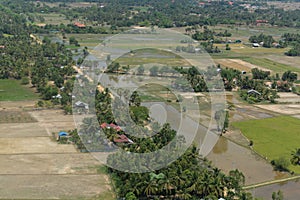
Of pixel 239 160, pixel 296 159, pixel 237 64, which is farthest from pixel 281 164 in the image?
pixel 237 64

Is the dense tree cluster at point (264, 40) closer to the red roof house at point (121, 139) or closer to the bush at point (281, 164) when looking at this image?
the bush at point (281, 164)

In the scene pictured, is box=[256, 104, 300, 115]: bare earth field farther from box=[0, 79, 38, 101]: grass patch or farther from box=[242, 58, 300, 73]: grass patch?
box=[0, 79, 38, 101]: grass patch

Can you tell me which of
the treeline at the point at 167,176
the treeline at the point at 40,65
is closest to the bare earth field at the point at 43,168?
the treeline at the point at 167,176

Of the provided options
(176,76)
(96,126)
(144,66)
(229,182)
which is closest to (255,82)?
(176,76)

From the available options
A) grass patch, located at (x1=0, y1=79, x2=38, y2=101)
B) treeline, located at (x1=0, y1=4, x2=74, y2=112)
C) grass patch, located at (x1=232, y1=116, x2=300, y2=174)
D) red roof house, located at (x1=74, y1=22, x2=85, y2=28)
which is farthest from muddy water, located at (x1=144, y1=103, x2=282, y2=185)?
red roof house, located at (x1=74, y1=22, x2=85, y2=28)

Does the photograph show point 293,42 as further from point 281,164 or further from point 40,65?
point 281,164

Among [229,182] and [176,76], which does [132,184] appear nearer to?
[229,182]
